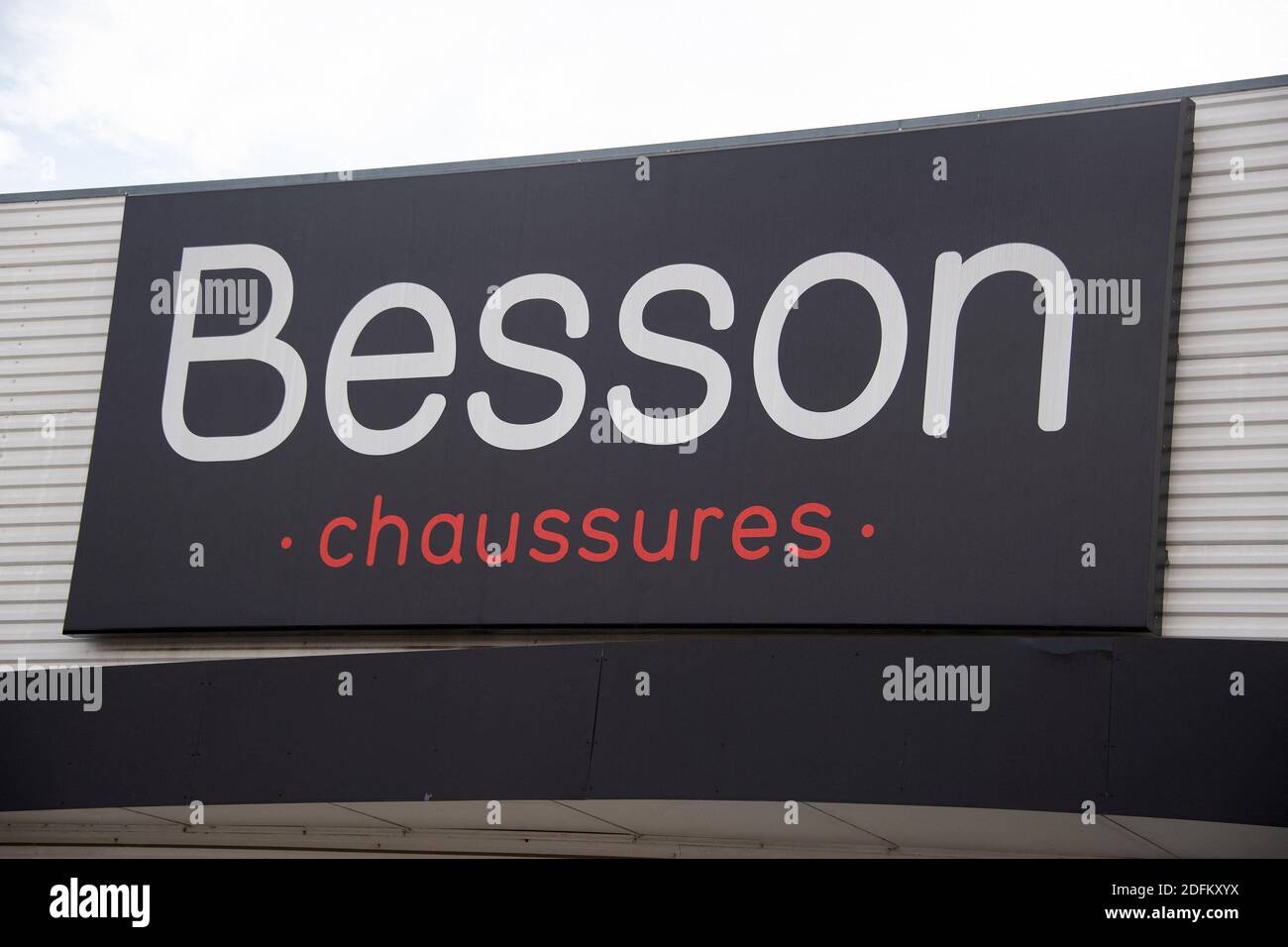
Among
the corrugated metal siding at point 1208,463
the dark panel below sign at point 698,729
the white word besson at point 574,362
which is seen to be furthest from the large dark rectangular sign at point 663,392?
the dark panel below sign at point 698,729

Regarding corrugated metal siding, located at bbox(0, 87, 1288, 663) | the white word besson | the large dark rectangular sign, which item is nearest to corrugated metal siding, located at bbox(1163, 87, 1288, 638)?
corrugated metal siding, located at bbox(0, 87, 1288, 663)

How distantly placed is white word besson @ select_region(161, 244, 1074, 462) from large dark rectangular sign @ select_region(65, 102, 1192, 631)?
0.02 meters

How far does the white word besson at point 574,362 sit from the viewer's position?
9.61 m

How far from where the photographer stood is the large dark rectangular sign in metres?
9.25

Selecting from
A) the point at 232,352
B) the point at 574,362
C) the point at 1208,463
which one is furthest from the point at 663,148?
the point at 1208,463

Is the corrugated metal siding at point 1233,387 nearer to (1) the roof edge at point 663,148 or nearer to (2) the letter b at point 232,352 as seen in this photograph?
(1) the roof edge at point 663,148

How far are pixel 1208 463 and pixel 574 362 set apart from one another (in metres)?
4.09

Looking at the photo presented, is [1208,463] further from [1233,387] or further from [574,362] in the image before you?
[574,362]

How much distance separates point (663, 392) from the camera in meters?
10.2

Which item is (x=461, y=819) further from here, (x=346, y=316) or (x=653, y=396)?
(x=346, y=316)

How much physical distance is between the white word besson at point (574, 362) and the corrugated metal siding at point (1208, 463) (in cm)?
85

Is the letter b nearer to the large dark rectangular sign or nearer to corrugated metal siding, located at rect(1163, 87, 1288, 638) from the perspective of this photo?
the large dark rectangular sign

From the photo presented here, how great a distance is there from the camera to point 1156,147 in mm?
9492
